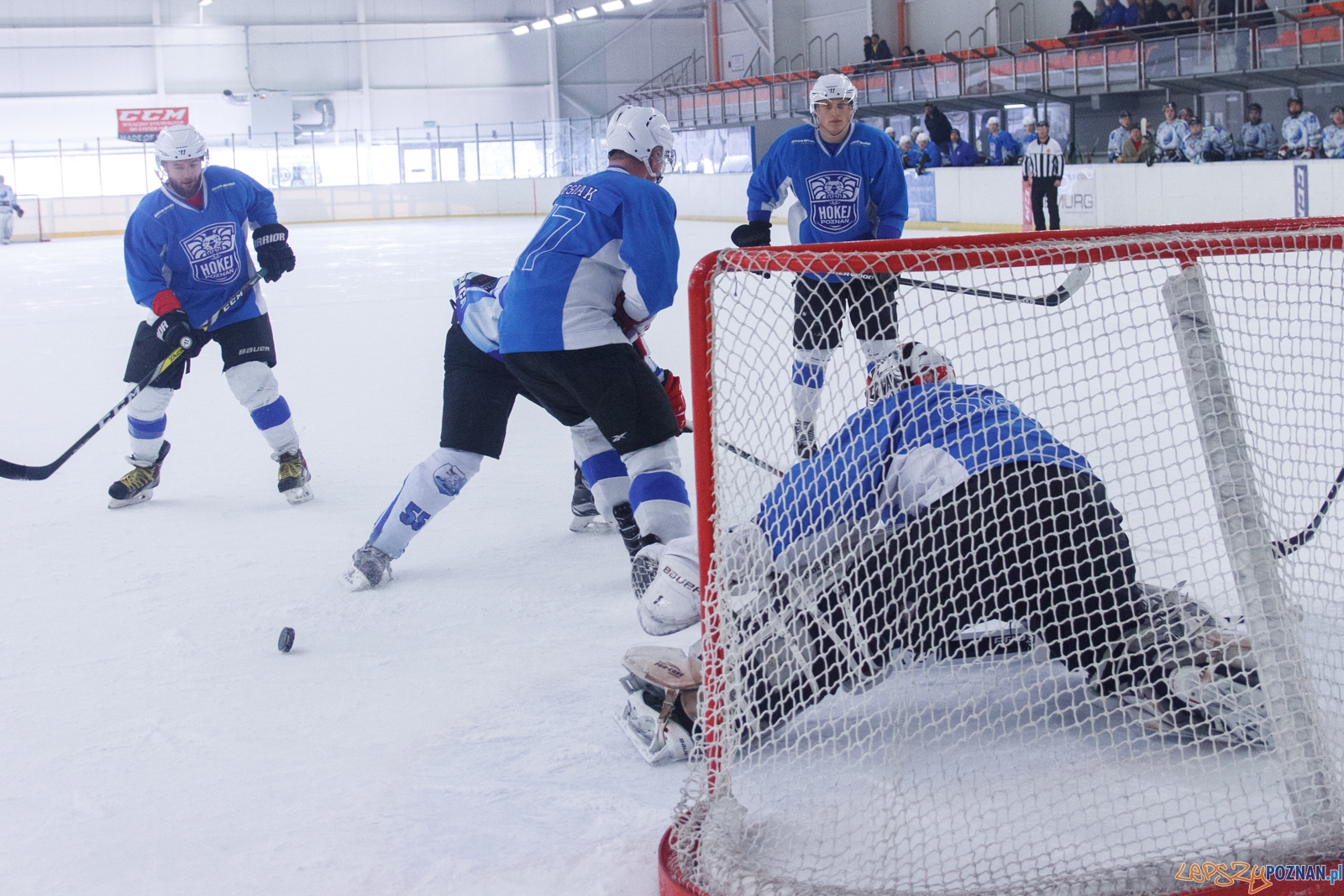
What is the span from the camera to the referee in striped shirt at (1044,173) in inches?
442

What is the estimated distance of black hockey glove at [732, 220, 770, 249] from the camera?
12.3 ft

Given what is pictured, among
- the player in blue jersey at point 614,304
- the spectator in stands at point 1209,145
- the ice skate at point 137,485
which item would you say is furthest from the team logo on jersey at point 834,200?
the spectator in stands at point 1209,145

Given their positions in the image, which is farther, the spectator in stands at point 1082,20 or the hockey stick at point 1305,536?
the spectator in stands at point 1082,20

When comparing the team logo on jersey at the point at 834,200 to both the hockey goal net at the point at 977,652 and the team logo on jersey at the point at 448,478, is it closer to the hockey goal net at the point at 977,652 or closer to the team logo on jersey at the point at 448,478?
the team logo on jersey at the point at 448,478

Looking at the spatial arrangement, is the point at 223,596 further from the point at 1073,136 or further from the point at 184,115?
the point at 184,115

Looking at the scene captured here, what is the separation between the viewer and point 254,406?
12.7 feet

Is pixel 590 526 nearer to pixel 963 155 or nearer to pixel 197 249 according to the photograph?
pixel 197 249

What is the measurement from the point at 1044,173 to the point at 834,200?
315 inches

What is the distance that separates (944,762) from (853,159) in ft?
8.30

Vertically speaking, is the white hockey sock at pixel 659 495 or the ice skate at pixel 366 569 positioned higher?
the white hockey sock at pixel 659 495

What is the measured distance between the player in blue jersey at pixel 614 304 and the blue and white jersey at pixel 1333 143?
9008 millimetres

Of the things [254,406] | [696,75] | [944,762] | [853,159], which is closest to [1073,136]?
[696,75]

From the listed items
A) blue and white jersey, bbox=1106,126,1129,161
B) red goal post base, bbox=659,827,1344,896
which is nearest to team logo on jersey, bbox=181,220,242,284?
red goal post base, bbox=659,827,1344,896

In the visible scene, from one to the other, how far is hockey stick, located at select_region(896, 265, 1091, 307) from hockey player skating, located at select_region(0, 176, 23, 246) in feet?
63.5
